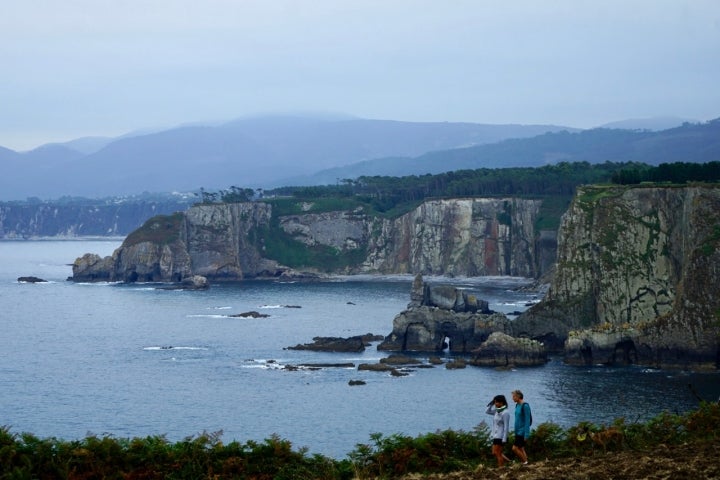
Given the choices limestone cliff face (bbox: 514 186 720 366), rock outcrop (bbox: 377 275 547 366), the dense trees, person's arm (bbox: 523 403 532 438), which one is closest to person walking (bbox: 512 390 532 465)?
person's arm (bbox: 523 403 532 438)

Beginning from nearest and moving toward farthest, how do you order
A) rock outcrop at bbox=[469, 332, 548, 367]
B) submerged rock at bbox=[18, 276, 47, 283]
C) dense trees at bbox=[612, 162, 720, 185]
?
rock outcrop at bbox=[469, 332, 548, 367], dense trees at bbox=[612, 162, 720, 185], submerged rock at bbox=[18, 276, 47, 283]

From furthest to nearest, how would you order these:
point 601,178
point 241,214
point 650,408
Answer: point 241,214 → point 601,178 → point 650,408

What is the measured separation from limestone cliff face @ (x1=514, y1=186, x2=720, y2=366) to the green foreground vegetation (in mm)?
53098

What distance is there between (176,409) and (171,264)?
10797 cm

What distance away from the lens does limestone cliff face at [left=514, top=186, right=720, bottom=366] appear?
81.1 meters

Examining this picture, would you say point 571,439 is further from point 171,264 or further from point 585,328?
point 171,264

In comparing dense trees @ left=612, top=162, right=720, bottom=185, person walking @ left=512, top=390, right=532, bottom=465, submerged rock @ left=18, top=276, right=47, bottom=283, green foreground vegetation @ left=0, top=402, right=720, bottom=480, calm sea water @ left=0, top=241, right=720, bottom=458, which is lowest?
calm sea water @ left=0, top=241, right=720, bottom=458

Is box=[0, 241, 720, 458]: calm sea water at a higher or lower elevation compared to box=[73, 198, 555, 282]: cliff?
lower

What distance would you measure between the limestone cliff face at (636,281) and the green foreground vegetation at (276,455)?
174 ft

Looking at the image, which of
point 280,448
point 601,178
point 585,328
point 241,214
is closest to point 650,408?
point 585,328

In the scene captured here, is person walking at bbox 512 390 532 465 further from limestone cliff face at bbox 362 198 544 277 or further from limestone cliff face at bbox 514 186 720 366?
limestone cliff face at bbox 362 198 544 277

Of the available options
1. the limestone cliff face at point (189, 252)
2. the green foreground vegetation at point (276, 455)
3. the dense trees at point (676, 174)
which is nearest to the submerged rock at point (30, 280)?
the limestone cliff face at point (189, 252)

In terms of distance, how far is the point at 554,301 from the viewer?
305 feet

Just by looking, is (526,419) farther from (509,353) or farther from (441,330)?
(441,330)
